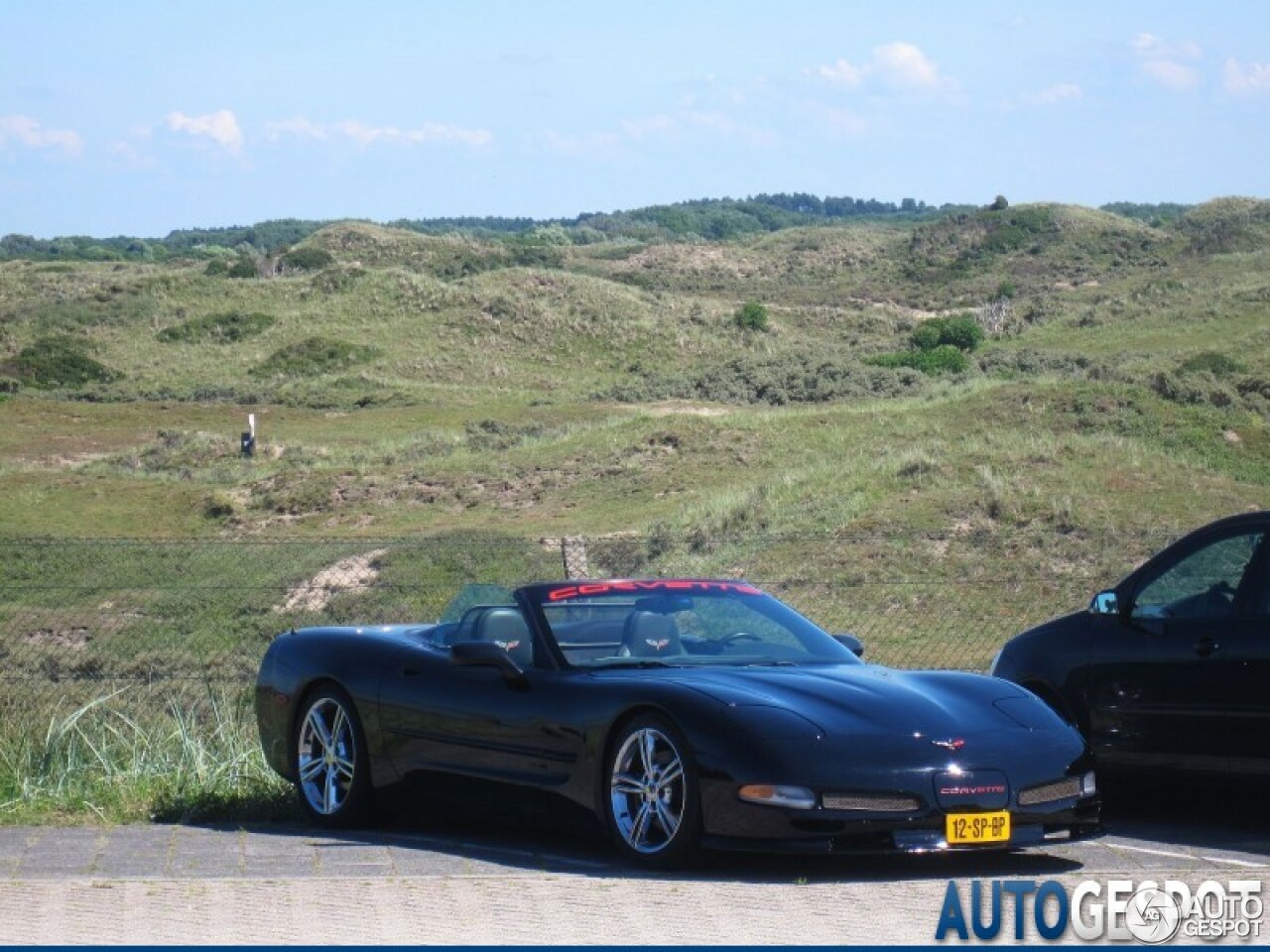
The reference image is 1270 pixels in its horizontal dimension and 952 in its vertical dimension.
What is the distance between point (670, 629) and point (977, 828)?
6.17ft

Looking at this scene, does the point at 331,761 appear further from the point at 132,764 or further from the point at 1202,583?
the point at 1202,583

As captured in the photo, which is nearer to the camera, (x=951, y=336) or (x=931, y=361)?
(x=931, y=361)

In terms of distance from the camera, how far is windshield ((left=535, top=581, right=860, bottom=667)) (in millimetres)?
8766

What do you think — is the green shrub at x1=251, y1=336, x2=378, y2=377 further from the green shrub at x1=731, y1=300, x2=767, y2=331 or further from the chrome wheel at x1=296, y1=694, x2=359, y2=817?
the chrome wheel at x1=296, y1=694, x2=359, y2=817

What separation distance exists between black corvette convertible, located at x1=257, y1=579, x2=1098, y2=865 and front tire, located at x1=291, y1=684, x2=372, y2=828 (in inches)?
0.4

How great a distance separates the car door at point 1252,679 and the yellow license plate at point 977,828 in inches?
65.9

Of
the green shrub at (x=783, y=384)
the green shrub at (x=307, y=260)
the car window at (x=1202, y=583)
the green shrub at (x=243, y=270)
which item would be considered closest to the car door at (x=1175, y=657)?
the car window at (x=1202, y=583)

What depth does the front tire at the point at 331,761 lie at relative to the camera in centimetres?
930

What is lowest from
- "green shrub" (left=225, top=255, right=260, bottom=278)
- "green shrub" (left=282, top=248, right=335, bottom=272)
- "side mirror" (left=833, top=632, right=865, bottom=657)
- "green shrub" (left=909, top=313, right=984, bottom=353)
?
"side mirror" (left=833, top=632, right=865, bottom=657)

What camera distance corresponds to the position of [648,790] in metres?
7.93

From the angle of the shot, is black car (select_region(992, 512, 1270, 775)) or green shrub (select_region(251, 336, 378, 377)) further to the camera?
green shrub (select_region(251, 336, 378, 377))

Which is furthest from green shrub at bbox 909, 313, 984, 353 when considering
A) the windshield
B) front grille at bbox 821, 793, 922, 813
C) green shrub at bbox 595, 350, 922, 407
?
front grille at bbox 821, 793, 922, 813

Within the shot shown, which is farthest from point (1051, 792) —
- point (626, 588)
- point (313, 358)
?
point (313, 358)

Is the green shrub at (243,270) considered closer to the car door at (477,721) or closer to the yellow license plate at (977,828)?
the car door at (477,721)
